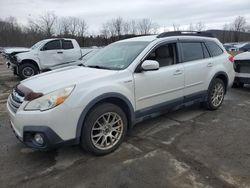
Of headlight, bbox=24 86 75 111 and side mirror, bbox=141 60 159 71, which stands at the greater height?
side mirror, bbox=141 60 159 71

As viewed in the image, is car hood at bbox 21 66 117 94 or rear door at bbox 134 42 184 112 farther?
rear door at bbox 134 42 184 112

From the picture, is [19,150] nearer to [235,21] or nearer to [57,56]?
[57,56]

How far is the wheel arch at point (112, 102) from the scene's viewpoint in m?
3.44

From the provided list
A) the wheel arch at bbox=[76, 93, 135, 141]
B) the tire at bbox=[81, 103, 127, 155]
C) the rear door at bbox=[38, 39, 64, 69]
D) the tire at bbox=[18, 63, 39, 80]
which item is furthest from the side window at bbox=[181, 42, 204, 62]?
the tire at bbox=[18, 63, 39, 80]

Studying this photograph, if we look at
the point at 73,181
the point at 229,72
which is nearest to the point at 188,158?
the point at 73,181

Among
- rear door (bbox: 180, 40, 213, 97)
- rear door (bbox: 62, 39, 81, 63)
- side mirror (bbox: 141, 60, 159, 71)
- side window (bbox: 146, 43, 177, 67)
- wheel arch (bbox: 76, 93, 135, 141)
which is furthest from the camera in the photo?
rear door (bbox: 62, 39, 81, 63)

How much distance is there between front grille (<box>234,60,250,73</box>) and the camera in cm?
757

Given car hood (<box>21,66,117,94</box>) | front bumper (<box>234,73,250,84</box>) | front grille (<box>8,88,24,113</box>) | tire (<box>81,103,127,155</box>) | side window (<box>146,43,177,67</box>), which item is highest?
side window (<box>146,43,177,67</box>)

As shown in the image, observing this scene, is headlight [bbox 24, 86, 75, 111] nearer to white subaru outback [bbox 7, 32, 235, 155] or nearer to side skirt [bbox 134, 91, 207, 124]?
white subaru outback [bbox 7, 32, 235, 155]

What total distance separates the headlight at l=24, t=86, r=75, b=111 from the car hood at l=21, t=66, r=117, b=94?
9cm

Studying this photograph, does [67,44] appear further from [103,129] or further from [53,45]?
[103,129]

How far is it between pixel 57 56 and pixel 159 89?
28.1 ft

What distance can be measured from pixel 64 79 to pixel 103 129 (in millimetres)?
924

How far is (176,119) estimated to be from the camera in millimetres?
5312
